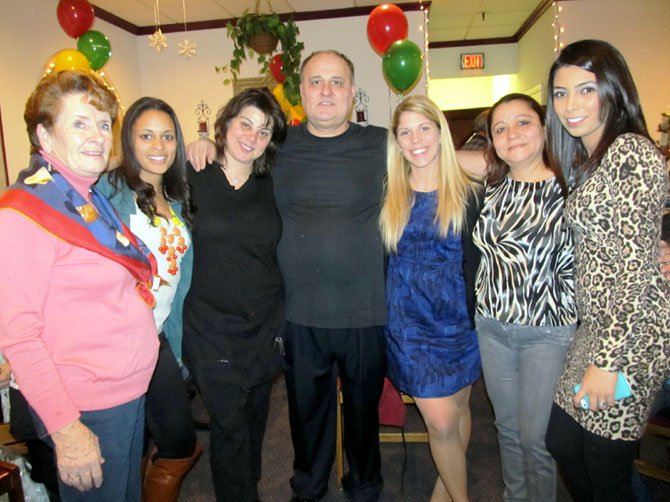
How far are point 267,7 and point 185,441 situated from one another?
488cm

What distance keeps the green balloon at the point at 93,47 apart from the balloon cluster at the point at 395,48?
2383 millimetres

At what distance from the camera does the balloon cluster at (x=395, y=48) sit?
4.10m

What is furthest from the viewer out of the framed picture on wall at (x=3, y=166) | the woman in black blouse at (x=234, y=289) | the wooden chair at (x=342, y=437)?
the framed picture on wall at (x=3, y=166)

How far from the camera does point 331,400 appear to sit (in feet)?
7.01

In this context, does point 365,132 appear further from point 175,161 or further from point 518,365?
point 518,365

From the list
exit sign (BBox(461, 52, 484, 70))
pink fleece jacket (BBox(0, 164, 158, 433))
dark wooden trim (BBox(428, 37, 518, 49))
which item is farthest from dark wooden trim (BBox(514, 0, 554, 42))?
pink fleece jacket (BBox(0, 164, 158, 433))

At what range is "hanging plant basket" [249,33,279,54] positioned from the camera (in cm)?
449

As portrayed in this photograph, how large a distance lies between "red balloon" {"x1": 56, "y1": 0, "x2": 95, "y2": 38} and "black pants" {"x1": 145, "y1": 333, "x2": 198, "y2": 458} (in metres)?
3.38

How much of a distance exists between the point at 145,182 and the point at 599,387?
161cm

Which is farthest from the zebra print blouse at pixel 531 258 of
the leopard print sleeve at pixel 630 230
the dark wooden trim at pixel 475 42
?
the dark wooden trim at pixel 475 42

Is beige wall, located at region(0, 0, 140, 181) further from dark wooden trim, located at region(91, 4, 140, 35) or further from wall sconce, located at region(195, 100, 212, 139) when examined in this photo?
wall sconce, located at region(195, 100, 212, 139)

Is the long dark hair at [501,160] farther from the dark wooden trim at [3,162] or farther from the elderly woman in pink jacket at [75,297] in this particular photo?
the dark wooden trim at [3,162]

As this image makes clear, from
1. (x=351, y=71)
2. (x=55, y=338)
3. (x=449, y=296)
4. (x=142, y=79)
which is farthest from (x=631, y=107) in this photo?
(x=142, y=79)

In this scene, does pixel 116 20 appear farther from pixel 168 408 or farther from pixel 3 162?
pixel 168 408
